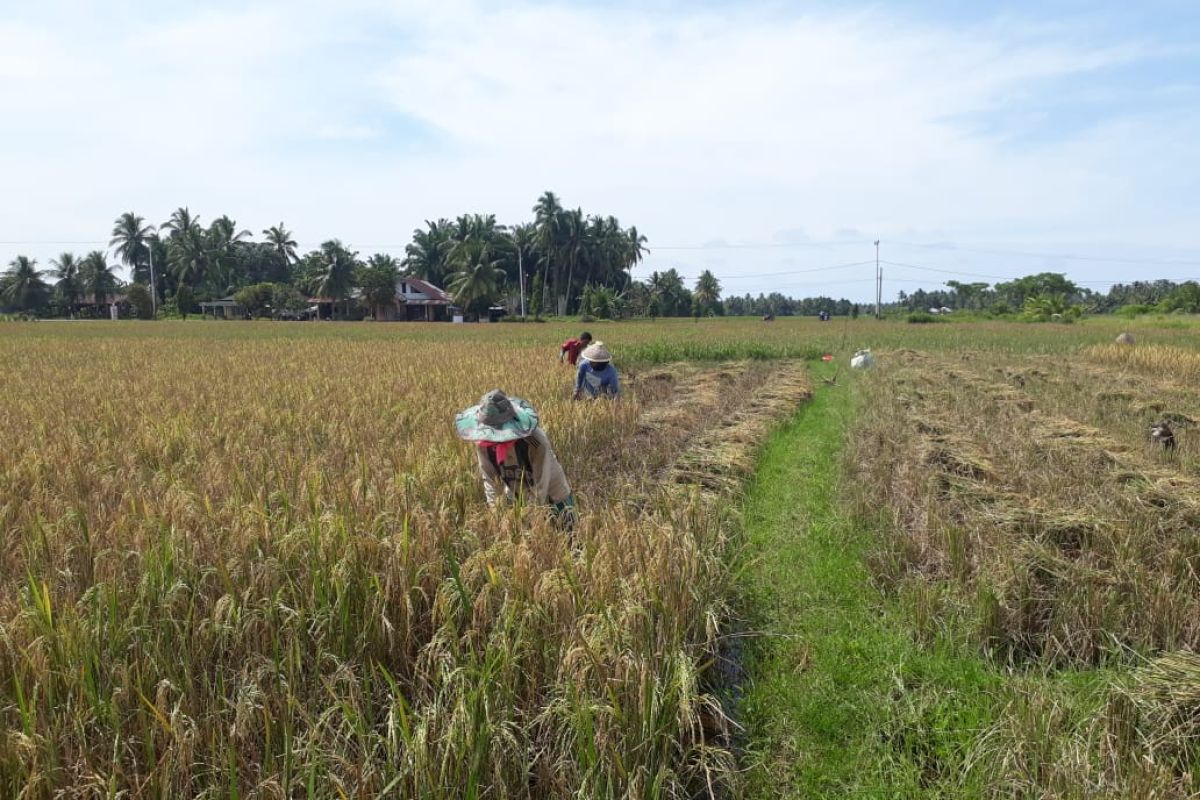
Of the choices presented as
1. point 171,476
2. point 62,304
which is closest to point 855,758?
point 171,476

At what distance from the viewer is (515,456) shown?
4035 millimetres

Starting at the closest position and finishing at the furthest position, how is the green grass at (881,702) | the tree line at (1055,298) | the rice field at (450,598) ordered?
the rice field at (450,598)
the green grass at (881,702)
the tree line at (1055,298)

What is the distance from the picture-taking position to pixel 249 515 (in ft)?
11.3

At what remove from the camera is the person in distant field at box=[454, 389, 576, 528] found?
11.8ft

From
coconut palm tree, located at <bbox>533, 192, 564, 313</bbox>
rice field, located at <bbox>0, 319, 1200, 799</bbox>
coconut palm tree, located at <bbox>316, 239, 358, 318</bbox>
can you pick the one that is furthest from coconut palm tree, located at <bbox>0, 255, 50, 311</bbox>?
rice field, located at <bbox>0, 319, 1200, 799</bbox>

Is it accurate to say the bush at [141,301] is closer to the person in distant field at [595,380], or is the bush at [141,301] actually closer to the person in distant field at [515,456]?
the person in distant field at [595,380]

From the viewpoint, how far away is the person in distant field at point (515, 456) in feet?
11.8

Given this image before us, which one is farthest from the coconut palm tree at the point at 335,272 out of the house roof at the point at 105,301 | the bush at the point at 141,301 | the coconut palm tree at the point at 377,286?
the house roof at the point at 105,301

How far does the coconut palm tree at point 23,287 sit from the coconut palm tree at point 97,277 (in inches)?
123

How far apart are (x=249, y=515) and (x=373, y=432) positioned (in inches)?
128

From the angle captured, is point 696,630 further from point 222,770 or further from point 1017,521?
point 1017,521

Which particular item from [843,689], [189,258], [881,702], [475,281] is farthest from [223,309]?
[881,702]

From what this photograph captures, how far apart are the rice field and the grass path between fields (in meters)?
0.19

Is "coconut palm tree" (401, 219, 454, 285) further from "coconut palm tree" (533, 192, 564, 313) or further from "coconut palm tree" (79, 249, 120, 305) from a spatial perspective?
"coconut palm tree" (79, 249, 120, 305)
